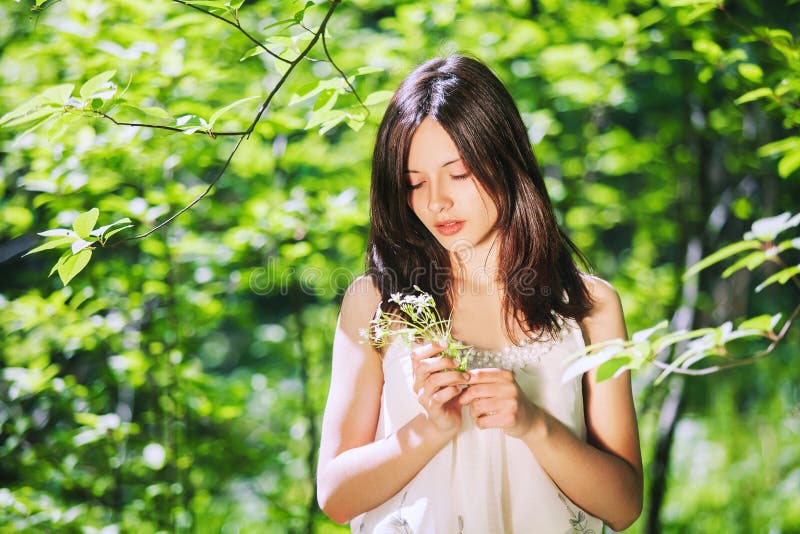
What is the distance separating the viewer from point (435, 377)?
1.03 meters

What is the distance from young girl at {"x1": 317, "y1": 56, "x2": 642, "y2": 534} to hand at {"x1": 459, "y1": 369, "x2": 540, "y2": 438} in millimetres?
30

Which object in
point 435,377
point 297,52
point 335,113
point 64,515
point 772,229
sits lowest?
point 64,515

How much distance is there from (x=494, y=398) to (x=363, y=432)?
12.3 inches

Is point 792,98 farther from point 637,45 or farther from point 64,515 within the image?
point 64,515

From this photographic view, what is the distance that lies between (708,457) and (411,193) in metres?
2.67

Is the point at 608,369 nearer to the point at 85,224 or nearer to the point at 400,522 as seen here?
the point at 400,522

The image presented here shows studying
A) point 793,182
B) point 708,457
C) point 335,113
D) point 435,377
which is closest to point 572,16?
point 793,182

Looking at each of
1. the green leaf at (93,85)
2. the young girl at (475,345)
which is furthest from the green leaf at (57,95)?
the young girl at (475,345)

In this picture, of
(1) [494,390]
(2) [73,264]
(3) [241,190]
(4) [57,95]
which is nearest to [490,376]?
(1) [494,390]

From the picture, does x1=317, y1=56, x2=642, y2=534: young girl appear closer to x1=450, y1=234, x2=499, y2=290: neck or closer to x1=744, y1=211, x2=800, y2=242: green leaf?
x1=450, y1=234, x2=499, y2=290: neck

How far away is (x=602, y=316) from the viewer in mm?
1306

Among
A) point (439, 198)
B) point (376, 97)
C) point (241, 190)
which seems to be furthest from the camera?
point (241, 190)

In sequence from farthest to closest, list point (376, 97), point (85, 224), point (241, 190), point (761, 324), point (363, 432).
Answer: point (241, 190) → point (376, 97) → point (363, 432) → point (85, 224) → point (761, 324)

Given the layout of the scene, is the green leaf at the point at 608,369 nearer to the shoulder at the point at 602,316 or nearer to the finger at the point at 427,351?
the finger at the point at 427,351
